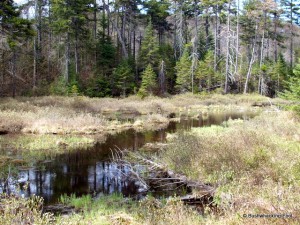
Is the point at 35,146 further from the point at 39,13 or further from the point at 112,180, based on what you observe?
the point at 39,13

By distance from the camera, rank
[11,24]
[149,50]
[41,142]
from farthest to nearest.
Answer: [149,50], [11,24], [41,142]

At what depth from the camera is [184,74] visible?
42.2 metres

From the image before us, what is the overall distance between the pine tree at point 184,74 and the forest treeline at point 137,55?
4 centimetres

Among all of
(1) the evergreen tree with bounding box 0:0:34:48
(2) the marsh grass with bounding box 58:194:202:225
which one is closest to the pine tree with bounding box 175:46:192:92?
(1) the evergreen tree with bounding box 0:0:34:48

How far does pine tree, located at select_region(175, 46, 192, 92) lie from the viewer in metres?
42.3

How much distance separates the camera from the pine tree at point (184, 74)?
4228 centimetres

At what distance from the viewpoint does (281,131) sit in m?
11.9

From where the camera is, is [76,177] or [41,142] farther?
[41,142]

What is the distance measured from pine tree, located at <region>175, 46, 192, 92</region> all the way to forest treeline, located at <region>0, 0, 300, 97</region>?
0.13 ft

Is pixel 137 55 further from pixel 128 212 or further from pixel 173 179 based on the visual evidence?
pixel 128 212

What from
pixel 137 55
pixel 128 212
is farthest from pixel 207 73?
pixel 128 212

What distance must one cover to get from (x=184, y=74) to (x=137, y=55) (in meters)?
7.77

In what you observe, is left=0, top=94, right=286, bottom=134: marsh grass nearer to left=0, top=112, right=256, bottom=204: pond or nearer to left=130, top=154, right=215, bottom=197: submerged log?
left=0, top=112, right=256, bottom=204: pond

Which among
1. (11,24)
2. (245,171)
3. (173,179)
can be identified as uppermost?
(11,24)
